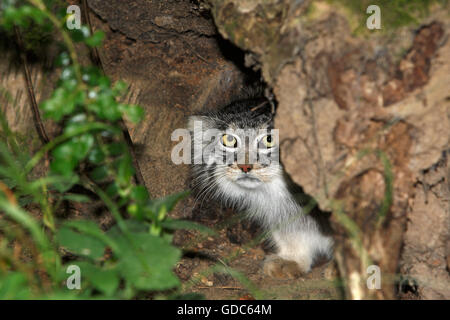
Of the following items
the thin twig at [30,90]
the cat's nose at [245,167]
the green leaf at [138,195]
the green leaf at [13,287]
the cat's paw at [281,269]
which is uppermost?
→ the thin twig at [30,90]

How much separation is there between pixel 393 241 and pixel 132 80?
222cm

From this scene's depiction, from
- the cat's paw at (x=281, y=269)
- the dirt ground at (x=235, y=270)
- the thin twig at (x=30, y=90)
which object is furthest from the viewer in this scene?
the cat's paw at (x=281, y=269)

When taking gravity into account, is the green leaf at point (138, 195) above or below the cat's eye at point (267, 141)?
below


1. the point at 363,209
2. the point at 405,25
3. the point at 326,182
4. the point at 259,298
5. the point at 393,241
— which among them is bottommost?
the point at 259,298

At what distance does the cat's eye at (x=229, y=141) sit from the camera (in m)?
3.20

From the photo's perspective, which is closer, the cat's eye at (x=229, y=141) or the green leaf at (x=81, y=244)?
the green leaf at (x=81, y=244)

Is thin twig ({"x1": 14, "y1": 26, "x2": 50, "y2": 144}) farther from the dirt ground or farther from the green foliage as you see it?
the dirt ground

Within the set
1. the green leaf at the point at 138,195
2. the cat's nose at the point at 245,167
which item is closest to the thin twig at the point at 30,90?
the cat's nose at the point at 245,167

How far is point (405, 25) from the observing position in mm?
1629

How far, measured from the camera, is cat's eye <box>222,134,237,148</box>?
3198mm

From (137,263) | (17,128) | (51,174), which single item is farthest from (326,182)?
(17,128)

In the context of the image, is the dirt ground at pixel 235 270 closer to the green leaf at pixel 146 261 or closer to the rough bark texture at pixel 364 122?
the rough bark texture at pixel 364 122

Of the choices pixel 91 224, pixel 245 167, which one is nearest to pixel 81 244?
pixel 91 224

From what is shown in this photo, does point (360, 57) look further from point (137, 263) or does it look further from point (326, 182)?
point (137, 263)
